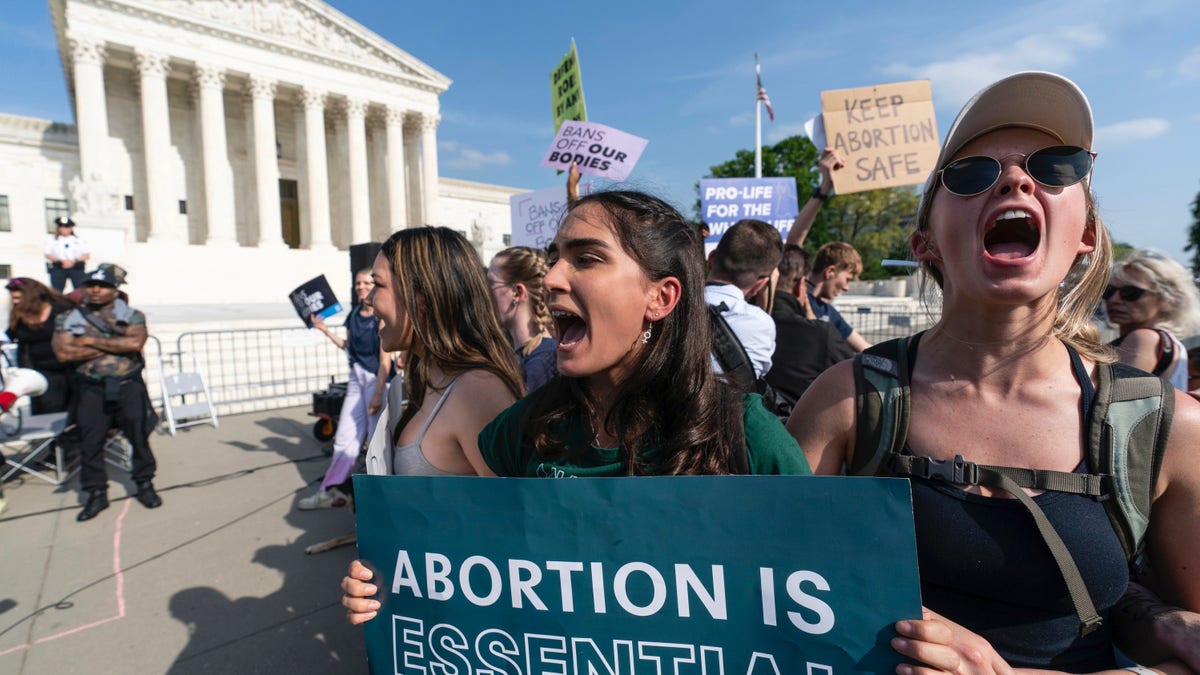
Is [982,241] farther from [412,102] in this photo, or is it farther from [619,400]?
[412,102]

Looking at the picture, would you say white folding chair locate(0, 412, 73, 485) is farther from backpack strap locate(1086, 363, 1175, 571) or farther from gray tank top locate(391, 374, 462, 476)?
backpack strap locate(1086, 363, 1175, 571)

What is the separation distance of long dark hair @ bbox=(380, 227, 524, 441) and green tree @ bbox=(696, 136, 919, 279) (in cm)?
4032

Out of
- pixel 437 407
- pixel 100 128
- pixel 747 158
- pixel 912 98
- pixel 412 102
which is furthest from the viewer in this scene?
pixel 747 158

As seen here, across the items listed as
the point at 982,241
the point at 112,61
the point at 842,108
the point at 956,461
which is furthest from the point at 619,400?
the point at 112,61

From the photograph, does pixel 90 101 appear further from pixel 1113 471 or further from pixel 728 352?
pixel 1113 471

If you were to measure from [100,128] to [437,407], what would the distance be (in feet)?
118

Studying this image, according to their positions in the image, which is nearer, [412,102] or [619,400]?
[619,400]

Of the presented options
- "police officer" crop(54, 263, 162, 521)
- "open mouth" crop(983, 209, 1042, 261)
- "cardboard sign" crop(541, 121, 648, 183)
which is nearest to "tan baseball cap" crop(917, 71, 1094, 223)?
"open mouth" crop(983, 209, 1042, 261)

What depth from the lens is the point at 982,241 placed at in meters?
1.16

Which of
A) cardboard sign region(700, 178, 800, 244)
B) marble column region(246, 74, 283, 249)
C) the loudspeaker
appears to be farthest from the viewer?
marble column region(246, 74, 283, 249)

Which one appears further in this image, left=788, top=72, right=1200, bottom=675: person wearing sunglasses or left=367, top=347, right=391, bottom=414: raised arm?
left=367, top=347, right=391, bottom=414: raised arm

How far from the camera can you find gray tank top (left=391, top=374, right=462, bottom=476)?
1938 millimetres

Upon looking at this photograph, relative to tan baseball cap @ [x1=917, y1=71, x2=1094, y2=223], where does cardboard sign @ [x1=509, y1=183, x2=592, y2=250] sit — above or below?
above

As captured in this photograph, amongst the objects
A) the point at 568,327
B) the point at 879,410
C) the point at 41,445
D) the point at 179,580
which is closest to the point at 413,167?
the point at 41,445
